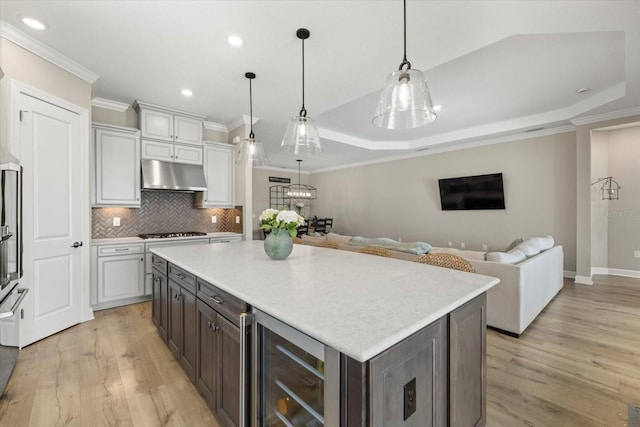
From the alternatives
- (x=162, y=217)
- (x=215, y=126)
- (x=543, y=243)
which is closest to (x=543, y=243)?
(x=543, y=243)

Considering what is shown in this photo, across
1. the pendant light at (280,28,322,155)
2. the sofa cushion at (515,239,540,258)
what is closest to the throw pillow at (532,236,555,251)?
the sofa cushion at (515,239,540,258)

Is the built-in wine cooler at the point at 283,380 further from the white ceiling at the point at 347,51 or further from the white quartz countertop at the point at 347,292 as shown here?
the white ceiling at the point at 347,51

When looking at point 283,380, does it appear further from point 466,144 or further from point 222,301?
point 466,144

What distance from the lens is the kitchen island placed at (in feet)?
2.80

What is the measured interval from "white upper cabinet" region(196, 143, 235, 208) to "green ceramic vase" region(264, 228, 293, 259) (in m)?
2.77

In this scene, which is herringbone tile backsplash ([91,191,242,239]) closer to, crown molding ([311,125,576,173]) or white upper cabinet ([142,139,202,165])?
white upper cabinet ([142,139,202,165])

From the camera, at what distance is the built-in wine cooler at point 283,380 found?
116cm

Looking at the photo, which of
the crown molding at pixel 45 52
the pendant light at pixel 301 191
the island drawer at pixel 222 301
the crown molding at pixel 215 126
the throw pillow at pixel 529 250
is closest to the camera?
the island drawer at pixel 222 301

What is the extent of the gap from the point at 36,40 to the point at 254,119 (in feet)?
8.15

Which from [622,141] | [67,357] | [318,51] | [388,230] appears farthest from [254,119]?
[622,141]

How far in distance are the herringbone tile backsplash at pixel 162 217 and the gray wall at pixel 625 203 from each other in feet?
22.8

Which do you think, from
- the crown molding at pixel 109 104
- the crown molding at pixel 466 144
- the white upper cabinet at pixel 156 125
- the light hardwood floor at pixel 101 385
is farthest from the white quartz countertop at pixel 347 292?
the crown molding at pixel 466 144

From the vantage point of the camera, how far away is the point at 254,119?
14.6 feet

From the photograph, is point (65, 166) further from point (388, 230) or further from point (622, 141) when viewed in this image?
point (622, 141)
